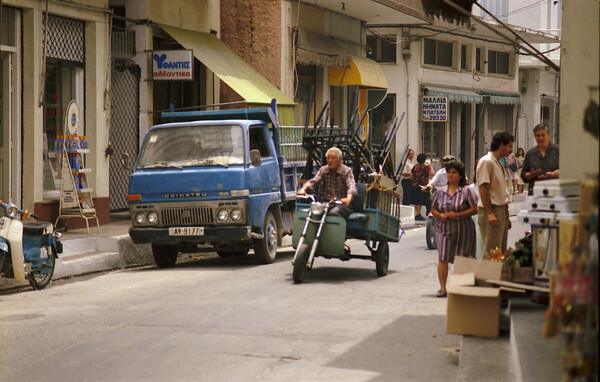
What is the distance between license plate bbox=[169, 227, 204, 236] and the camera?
13.5 metres

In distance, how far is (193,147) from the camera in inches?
551

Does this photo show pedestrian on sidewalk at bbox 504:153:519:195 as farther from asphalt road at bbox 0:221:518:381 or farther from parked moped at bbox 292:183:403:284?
parked moped at bbox 292:183:403:284

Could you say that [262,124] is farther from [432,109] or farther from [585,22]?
[432,109]

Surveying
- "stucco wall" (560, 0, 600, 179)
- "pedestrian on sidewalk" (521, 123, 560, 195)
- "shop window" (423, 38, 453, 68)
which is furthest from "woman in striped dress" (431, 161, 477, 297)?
"shop window" (423, 38, 453, 68)

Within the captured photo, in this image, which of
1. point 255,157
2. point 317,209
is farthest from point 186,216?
point 317,209

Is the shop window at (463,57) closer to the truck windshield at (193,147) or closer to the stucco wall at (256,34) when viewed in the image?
the stucco wall at (256,34)

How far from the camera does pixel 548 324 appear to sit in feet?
9.61

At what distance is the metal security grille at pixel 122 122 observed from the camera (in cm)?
1992

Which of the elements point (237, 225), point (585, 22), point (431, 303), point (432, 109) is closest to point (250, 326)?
point (431, 303)

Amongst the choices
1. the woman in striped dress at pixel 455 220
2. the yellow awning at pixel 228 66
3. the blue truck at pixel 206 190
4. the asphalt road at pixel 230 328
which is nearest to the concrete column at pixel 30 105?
the blue truck at pixel 206 190

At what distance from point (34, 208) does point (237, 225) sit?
4321 mm

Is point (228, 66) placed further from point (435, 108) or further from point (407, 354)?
point (407, 354)

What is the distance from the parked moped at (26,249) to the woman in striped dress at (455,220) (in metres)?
4.74

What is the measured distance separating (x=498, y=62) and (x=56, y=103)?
93.8 feet
